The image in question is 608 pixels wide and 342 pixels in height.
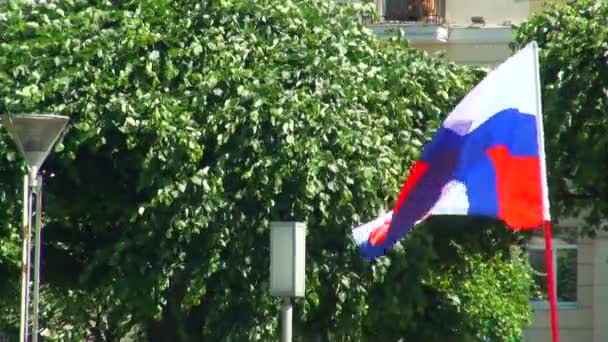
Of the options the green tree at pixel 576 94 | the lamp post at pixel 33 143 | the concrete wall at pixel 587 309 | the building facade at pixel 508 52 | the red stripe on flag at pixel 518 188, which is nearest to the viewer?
the red stripe on flag at pixel 518 188

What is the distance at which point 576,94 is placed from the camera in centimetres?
1772

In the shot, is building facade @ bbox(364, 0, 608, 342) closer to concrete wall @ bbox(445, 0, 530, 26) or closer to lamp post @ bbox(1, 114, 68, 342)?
concrete wall @ bbox(445, 0, 530, 26)

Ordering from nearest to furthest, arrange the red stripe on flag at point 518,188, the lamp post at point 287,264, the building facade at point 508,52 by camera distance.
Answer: the red stripe on flag at point 518,188 < the lamp post at point 287,264 < the building facade at point 508,52

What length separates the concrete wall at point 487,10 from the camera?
Answer: 26.1 m

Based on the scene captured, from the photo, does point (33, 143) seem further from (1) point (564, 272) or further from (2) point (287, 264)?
(1) point (564, 272)

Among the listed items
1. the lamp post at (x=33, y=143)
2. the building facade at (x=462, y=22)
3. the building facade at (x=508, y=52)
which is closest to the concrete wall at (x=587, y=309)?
the building facade at (x=508, y=52)

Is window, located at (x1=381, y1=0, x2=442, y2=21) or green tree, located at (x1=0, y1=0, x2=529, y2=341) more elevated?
window, located at (x1=381, y1=0, x2=442, y2=21)

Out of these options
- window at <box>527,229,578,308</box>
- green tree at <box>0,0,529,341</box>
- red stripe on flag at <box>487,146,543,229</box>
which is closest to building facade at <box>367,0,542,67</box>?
window at <box>527,229,578,308</box>

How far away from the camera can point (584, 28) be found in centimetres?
1791

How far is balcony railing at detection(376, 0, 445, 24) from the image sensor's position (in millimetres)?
26172

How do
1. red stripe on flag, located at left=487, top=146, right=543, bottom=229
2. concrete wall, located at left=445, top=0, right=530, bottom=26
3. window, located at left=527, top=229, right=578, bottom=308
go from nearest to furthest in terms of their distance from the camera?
red stripe on flag, located at left=487, top=146, right=543, bottom=229, concrete wall, located at left=445, top=0, right=530, bottom=26, window, located at left=527, top=229, right=578, bottom=308

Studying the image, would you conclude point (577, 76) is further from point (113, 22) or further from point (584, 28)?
point (113, 22)

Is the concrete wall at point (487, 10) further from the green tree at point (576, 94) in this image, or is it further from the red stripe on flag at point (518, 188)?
the red stripe on flag at point (518, 188)

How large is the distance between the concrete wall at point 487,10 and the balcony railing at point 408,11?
191mm
